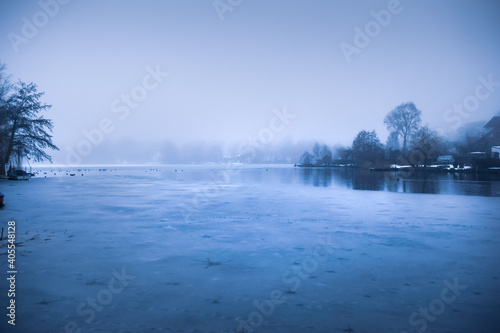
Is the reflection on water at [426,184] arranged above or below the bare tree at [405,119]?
below

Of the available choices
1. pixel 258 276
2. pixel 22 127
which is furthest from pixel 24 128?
pixel 258 276

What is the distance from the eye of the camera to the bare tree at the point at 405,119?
76.1 meters

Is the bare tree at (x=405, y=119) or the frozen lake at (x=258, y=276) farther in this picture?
the bare tree at (x=405, y=119)

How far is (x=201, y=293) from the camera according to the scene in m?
5.29

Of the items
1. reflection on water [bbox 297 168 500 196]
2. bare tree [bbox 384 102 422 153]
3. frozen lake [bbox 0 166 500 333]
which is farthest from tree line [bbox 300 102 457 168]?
frozen lake [bbox 0 166 500 333]

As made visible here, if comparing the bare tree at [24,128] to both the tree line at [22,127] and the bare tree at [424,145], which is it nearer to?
the tree line at [22,127]

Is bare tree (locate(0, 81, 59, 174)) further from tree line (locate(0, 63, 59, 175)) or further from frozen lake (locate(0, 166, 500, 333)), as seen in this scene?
frozen lake (locate(0, 166, 500, 333))

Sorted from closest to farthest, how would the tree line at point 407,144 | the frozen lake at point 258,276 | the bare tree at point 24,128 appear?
the frozen lake at point 258,276 → the bare tree at point 24,128 → the tree line at point 407,144

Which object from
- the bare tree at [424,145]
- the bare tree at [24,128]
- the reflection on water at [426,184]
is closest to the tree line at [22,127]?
the bare tree at [24,128]

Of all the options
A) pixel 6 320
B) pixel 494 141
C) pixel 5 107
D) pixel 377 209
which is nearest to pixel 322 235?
pixel 377 209

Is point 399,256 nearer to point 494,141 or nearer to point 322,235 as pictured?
point 322,235

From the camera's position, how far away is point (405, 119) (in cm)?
7662

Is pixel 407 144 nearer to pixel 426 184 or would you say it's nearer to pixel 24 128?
pixel 426 184

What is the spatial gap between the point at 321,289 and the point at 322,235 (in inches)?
179
